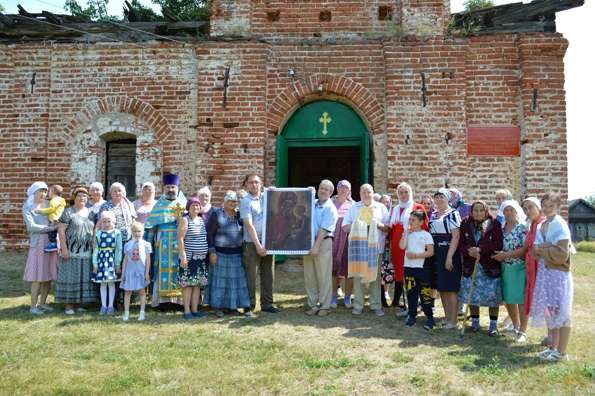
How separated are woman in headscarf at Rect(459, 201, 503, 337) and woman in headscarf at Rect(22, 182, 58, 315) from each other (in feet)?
16.8

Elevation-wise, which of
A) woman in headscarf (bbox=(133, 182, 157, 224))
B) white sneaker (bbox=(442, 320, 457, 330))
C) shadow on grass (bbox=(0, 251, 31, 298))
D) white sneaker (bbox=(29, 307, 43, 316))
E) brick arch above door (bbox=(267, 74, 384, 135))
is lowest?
white sneaker (bbox=(442, 320, 457, 330))

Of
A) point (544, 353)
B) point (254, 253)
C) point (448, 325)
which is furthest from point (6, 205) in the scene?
point (544, 353)

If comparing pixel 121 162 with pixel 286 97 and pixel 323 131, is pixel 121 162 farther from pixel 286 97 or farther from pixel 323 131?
pixel 323 131

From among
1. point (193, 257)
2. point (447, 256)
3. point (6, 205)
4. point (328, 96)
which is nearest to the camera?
point (447, 256)

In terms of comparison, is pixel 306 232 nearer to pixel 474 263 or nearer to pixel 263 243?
pixel 263 243

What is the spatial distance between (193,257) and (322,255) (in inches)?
62.3

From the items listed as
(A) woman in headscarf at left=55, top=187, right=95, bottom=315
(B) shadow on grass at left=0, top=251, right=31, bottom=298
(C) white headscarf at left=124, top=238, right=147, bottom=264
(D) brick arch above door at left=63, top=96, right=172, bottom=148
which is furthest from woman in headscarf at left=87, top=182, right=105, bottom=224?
(D) brick arch above door at left=63, top=96, right=172, bottom=148

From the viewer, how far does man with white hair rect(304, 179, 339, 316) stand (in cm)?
632

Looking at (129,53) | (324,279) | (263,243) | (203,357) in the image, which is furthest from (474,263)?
(129,53)

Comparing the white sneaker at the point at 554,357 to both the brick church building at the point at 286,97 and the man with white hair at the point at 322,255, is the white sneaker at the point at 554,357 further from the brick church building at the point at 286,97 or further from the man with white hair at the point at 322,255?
the brick church building at the point at 286,97

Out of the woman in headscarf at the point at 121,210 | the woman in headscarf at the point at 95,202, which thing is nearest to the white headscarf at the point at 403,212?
the woman in headscarf at the point at 121,210

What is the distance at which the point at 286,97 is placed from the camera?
30.0ft

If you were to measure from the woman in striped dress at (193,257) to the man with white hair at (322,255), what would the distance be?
1.31 metres

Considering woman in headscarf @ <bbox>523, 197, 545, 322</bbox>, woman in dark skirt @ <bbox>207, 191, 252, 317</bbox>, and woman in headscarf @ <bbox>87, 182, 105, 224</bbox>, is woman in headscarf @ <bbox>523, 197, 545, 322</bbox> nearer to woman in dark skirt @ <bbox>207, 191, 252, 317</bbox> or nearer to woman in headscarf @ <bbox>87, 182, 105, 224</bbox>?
woman in dark skirt @ <bbox>207, 191, 252, 317</bbox>
